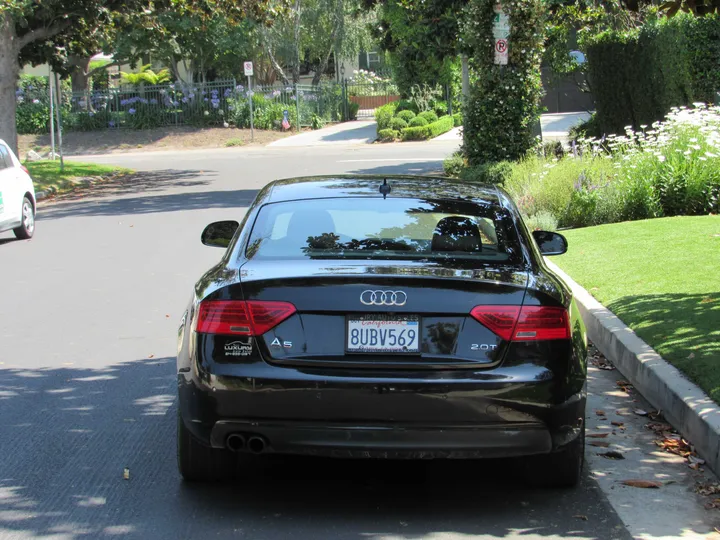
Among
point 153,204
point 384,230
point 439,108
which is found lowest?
point 153,204

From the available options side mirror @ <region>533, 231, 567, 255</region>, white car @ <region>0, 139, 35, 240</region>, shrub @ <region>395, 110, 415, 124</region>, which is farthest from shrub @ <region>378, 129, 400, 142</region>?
side mirror @ <region>533, 231, 567, 255</region>

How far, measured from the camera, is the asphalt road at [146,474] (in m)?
4.64

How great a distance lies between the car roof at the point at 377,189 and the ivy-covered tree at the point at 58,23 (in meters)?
19.3

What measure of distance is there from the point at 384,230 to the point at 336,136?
3649 cm

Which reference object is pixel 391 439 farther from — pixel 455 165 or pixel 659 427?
pixel 455 165

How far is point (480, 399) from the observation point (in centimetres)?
448

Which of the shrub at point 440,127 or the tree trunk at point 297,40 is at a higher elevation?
the tree trunk at point 297,40

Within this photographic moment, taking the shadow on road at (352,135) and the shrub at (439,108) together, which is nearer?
the shadow on road at (352,135)

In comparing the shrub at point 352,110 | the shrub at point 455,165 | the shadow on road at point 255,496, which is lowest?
the shadow on road at point 255,496

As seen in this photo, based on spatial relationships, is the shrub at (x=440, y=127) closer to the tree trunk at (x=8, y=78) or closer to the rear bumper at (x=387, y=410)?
the tree trunk at (x=8, y=78)

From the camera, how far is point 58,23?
26719 millimetres

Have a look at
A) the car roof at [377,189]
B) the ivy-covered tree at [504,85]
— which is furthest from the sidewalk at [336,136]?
the car roof at [377,189]

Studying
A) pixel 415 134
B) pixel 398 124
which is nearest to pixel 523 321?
pixel 415 134

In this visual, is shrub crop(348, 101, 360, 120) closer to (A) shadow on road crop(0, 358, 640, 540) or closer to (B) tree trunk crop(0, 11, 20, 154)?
(B) tree trunk crop(0, 11, 20, 154)
